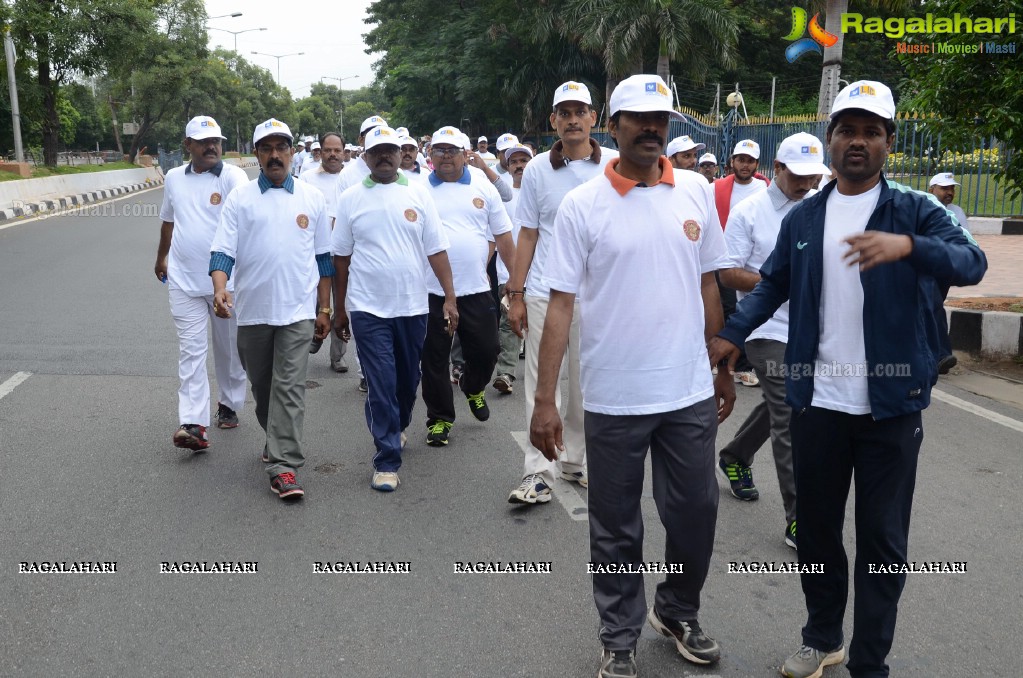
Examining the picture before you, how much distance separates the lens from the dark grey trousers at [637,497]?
11.2 ft

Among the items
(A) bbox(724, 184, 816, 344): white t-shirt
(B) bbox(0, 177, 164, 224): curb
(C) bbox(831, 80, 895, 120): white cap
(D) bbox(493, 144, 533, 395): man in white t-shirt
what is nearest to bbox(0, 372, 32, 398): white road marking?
(D) bbox(493, 144, 533, 395): man in white t-shirt

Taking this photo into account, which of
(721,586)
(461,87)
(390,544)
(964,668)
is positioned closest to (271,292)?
(390,544)

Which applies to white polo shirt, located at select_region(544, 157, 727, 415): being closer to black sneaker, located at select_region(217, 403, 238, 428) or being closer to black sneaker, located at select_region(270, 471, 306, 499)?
black sneaker, located at select_region(270, 471, 306, 499)

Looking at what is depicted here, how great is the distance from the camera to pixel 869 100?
305cm

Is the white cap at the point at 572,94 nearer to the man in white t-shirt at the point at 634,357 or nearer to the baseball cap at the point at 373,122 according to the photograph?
the baseball cap at the point at 373,122

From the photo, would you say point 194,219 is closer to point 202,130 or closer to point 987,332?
point 202,130

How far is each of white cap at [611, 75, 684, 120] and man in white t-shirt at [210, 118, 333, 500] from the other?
263 cm

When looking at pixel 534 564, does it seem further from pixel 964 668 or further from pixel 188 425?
pixel 188 425

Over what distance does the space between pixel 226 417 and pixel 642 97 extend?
168 inches

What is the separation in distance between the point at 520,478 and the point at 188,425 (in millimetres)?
2005

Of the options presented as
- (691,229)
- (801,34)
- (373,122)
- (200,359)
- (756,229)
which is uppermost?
(801,34)

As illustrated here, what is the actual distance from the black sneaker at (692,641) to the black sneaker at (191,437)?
337cm

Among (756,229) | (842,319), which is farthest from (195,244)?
(842,319)

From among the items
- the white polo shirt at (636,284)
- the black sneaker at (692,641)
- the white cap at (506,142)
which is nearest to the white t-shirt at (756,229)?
the white polo shirt at (636,284)
